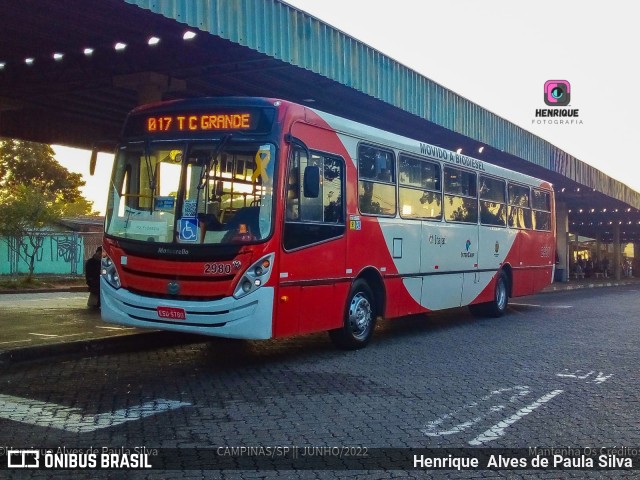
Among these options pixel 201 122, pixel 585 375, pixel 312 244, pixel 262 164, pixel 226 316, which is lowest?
pixel 585 375

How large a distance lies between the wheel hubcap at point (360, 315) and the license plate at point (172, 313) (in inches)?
108

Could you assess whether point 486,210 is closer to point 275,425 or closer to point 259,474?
point 275,425

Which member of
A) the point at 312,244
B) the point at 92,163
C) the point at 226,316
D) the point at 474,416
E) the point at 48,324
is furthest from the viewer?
the point at 48,324

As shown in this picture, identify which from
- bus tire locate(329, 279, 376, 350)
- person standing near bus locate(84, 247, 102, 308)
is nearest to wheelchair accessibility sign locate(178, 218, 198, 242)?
bus tire locate(329, 279, 376, 350)

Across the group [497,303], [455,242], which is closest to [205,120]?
[455,242]

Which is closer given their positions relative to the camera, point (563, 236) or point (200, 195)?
point (200, 195)

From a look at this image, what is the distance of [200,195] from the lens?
876 centimetres

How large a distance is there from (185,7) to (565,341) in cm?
807

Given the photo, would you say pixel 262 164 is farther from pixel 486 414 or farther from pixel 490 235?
pixel 490 235

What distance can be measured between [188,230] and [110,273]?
1.37 m

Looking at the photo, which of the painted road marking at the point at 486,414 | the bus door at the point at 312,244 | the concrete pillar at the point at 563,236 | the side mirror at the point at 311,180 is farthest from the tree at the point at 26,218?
the concrete pillar at the point at 563,236

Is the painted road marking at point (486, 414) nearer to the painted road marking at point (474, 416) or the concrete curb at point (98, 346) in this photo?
the painted road marking at point (474, 416)

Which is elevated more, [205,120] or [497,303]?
[205,120]

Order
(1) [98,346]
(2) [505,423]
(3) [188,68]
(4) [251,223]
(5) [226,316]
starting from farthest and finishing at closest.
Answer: (3) [188,68]
(1) [98,346]
(4) [251,223]
(5) [226,316]
(2) [505,423]
